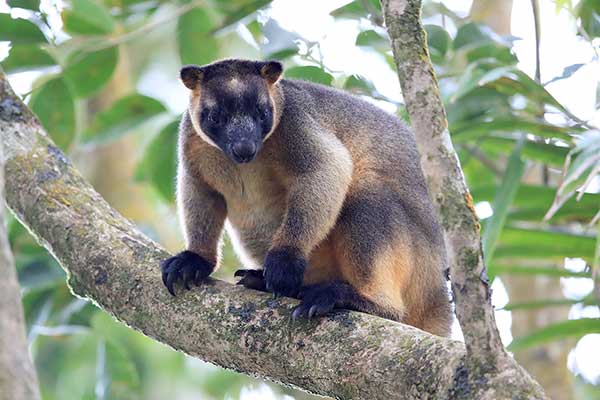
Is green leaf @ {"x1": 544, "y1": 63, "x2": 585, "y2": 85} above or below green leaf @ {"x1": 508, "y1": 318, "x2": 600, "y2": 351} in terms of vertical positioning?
above

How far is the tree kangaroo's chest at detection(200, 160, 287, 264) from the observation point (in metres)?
6.46

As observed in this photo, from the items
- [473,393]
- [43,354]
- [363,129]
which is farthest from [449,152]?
[43,354]

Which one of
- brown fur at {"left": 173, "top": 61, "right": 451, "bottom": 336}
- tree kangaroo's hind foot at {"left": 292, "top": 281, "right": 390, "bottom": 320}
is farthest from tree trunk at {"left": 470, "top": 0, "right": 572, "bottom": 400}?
tree kangaroo's hind foot at {"left": 292, "top": 281, "right": 390, "bottom": 320}

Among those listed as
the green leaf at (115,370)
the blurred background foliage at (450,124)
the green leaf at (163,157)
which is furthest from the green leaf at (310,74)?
the green leaf at (115,370)

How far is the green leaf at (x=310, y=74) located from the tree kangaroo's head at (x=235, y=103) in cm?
65

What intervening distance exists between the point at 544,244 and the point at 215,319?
2.60m

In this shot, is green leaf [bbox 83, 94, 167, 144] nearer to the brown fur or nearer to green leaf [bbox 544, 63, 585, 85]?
the brown fur

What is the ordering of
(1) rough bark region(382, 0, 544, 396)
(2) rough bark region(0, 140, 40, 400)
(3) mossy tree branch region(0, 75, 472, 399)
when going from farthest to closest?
1. (3) mossy tree branch region(0, 75, 472, 399)
2. (1) rough bark region(382, 0, 544, 396)
3. (2) rough bark region(0, 140, 40, 400)

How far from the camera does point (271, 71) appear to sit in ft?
21.9

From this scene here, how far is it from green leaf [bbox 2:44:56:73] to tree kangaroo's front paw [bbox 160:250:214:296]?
106 inches

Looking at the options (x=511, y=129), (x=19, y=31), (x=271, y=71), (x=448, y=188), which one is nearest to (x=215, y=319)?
(x=448, y=188)

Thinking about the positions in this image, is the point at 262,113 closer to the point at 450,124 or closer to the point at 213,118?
the point at 213,118

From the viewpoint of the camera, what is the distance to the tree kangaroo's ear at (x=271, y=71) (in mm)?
6625

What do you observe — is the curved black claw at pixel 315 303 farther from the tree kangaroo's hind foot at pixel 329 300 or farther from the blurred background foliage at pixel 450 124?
the blurred background foliage at pixel 450 124
